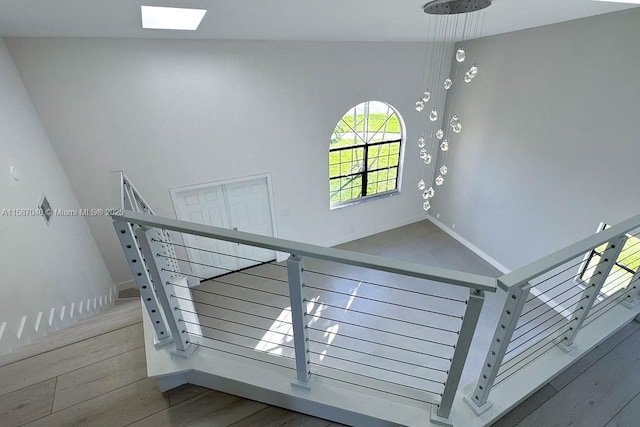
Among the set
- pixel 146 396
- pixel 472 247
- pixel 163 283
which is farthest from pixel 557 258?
pixel 472 247

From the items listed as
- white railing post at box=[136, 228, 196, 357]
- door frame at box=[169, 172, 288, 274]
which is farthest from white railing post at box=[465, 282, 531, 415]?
door frame at box=[169, 172, 288, 274]

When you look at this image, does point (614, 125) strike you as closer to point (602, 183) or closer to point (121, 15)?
point (602, 183)

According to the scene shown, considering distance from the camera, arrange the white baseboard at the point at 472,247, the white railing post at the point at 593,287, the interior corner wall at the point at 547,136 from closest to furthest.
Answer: the white railing post at the point at 593,287
the interior corner wall at the point at 547,136
the white baseboard at the point at 472,247

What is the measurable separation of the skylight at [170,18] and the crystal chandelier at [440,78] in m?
2.33

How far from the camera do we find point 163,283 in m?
1.38

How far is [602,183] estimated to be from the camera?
11.6 ft

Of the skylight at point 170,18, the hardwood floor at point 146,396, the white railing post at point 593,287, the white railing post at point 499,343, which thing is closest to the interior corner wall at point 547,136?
the hardwood floor at point 146,396

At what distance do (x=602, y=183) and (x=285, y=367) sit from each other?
4.12 m

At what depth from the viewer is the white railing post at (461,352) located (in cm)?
101

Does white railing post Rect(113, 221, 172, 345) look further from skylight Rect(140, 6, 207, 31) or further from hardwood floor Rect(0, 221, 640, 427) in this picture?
skylight Rect(140, 6, 207, 31)

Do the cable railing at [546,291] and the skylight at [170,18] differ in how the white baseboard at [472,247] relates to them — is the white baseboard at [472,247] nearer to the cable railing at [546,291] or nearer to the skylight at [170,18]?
the cable railing at [546,291]

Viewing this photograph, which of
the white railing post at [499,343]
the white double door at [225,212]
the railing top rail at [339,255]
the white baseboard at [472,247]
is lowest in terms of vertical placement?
the white baseboard at [472,247]

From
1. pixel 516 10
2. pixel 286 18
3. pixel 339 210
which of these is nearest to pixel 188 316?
pixel 286 18

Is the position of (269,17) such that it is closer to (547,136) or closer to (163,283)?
(163,283)
